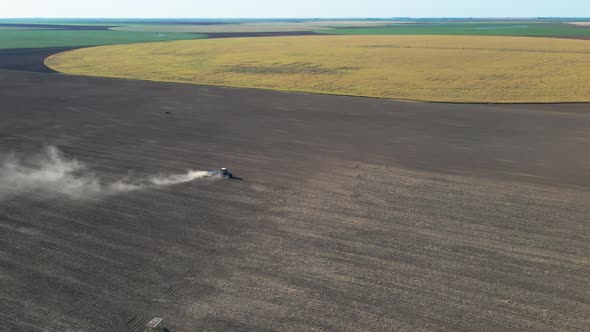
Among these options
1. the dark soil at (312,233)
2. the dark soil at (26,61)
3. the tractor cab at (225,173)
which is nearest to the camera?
the dark soil at (312,233)

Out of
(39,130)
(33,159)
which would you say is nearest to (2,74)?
(39,130)

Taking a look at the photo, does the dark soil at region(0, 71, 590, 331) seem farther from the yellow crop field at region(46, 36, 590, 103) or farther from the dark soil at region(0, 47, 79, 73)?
the dark soil at region(0, 47, 79, 73)

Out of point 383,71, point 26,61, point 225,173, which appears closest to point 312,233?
point 225,173

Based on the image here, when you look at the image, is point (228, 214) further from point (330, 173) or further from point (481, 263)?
point (481, 263)

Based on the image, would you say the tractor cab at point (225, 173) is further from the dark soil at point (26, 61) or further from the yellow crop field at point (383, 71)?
the dark soil at point (26, 61)

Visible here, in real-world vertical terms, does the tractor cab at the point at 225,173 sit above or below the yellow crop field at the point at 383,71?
below

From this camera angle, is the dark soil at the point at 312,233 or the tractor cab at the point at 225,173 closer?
the dark soil at the point at 312,233

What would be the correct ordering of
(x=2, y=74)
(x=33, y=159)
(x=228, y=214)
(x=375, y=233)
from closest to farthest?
(x=375, y=233) < (x=228, y=214) < (x=33, y=159) < (x=2, y=74)

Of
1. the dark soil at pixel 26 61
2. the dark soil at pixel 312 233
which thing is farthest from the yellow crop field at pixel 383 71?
the dark soil at pixel 312 233
